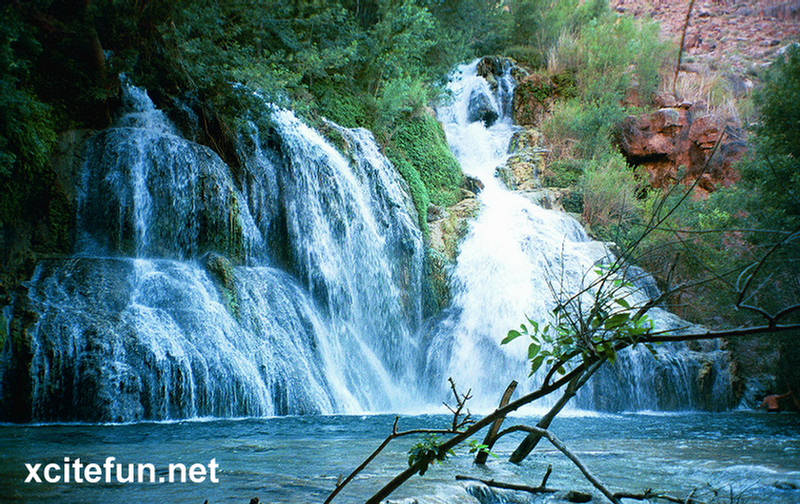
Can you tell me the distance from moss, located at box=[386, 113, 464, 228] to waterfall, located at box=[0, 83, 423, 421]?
799mm

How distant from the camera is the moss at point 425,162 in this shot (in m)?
13.9

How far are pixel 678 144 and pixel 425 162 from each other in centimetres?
894

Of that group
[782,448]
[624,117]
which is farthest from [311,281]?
[624,117]

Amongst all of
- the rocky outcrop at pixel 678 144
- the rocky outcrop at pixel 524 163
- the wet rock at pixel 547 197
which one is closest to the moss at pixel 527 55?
the rocky outcrop at pixel 524 163

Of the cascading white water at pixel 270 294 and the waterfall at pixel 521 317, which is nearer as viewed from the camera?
the cascading white water at pixel 270 294

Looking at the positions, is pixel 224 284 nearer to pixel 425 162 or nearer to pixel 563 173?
pixel 425 162

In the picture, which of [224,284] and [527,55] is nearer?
[224,284]

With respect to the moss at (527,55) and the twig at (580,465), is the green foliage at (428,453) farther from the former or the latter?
the moss at (527,55)

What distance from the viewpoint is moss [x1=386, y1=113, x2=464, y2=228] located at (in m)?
13.9

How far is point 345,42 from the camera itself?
14.2 metres

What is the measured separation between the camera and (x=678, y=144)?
57.7 feet

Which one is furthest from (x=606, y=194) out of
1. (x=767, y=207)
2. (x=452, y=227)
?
(x=767, y=207)

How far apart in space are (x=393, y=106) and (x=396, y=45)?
6.61ft

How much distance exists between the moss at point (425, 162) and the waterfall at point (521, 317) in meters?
1.08
